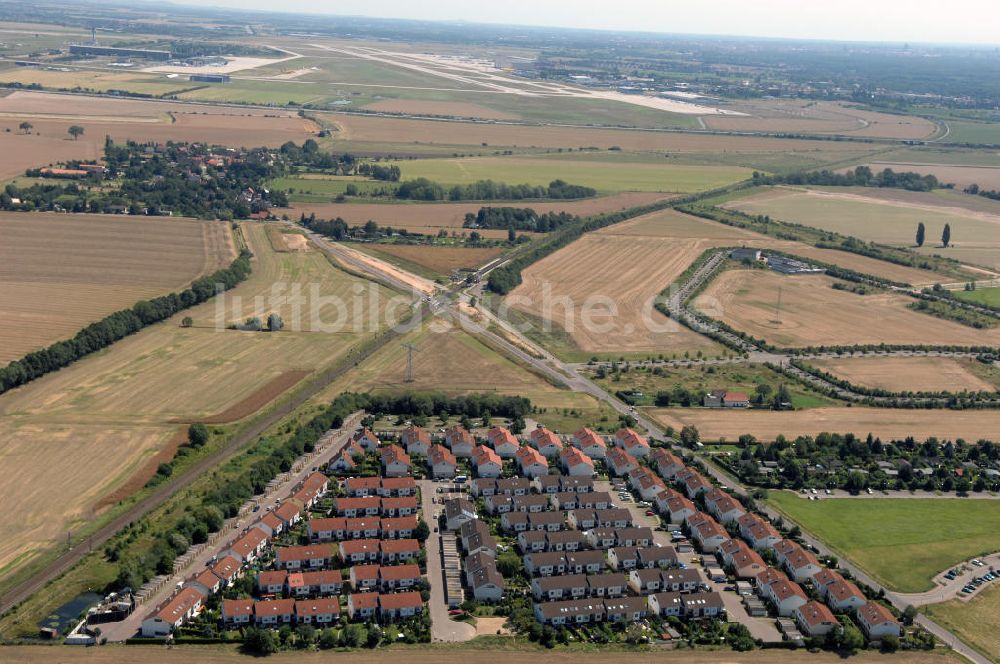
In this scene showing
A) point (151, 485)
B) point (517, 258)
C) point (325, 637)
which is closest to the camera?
point (325, 637)

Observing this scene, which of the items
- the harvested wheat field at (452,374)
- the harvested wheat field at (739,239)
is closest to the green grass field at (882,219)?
the harvested wheat field at (739,239)

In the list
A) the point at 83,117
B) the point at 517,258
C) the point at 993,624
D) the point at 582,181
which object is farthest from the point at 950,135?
the point at 993,624

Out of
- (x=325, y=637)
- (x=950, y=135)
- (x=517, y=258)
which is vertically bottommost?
(x=325, y=637)

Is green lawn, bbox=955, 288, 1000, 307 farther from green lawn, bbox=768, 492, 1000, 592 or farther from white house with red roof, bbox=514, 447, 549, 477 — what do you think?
white house with red roof, bbox=514, 447, 549, 477

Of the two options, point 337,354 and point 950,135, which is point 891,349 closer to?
point 337,354

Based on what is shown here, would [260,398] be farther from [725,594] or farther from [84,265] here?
[84,265]

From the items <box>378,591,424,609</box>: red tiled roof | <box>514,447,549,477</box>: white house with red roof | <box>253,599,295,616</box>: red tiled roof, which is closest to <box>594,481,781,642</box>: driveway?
<box>514,447,549,477</box>: white house with red roof
